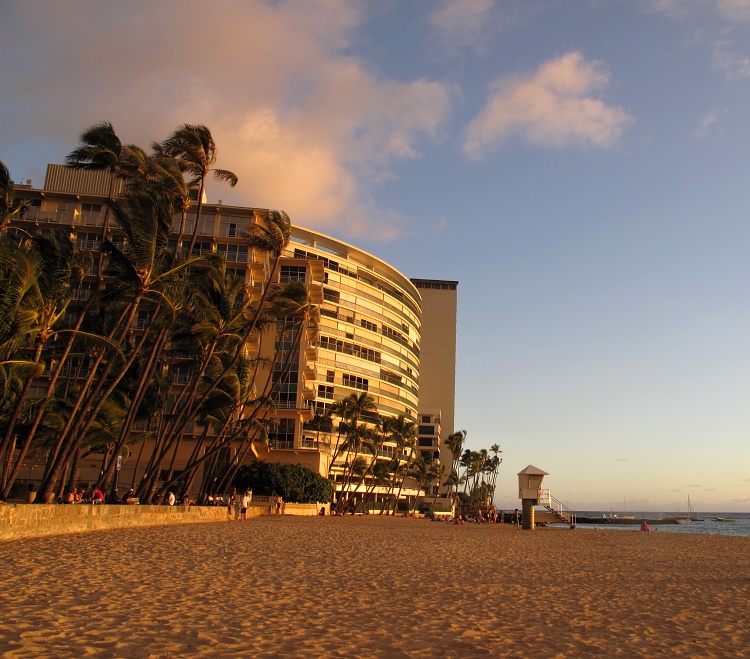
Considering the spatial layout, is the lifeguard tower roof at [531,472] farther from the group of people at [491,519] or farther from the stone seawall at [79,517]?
the stone seawall at [79,517]

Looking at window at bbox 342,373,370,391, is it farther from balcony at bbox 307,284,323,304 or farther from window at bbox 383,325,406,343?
balcony at bbox 307,284,323,304

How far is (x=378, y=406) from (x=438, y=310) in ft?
148

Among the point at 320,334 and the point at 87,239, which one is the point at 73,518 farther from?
the point at 320,334

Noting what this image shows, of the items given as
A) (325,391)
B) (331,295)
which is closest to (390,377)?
(325,391)

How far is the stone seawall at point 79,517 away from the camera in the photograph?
16.5 m

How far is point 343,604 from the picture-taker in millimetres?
9961

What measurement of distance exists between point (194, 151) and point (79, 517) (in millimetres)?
17010

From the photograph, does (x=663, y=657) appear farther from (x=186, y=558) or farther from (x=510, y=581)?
(x=186, y=558)

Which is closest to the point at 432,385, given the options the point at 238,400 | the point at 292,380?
the point at 292,380

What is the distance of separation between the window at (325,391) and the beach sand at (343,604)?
60.7 metres

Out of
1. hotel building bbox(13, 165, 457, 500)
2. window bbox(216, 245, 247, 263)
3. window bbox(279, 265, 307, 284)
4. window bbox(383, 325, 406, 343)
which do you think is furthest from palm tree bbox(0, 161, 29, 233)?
window bbox(383, 325, 406, 343)

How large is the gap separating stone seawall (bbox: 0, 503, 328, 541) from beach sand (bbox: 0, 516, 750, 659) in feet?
1.66

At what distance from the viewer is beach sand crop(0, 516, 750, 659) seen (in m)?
7.38

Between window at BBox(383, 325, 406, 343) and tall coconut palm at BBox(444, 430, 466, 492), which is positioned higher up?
window at BBox(383, 325, 406, 343)
